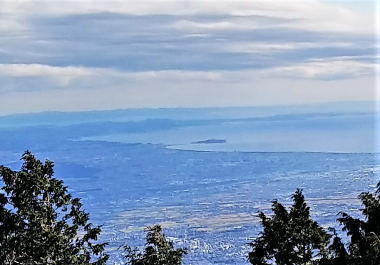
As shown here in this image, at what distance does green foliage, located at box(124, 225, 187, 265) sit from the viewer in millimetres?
15570

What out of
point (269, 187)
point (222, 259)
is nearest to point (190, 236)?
point (222, 259)

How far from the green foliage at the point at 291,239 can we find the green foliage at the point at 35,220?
3968mm

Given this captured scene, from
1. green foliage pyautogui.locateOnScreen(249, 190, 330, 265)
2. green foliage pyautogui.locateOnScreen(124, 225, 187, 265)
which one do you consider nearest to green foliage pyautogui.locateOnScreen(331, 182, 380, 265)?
Answer: green foliage pyautogui.locateOnScreen(249, 190, 330, 265)

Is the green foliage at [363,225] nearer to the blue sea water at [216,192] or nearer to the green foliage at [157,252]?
the green foliage at [157,252]

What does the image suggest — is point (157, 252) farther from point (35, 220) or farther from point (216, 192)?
point (216, 192)

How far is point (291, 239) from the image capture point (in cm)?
1419

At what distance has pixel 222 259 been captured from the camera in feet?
247

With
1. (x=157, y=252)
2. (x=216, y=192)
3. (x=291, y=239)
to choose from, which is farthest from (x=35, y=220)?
(x=216, y=192)

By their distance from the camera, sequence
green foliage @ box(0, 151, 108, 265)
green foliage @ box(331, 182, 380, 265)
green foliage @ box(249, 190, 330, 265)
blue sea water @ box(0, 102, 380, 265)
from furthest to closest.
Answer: blue sea water @ box(0, 102, 380, 265) < green foliage @ box(0, 151, 108, 265) < green foliage @ box(249, 190, 330, 265) < green foliage @ box(331, 182, 380, 265)

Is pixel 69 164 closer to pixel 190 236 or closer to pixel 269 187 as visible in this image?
pixel 269 187

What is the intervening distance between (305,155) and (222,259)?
123m

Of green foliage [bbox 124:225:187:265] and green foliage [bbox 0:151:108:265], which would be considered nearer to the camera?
green foliage [bbox 0:151:108:265]

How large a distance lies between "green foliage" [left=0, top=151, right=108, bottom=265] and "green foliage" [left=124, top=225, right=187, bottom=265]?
127 cm

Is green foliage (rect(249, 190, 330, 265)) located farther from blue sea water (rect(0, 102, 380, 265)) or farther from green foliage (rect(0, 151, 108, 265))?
blue sea water (rect(0, 102, 380, 265))
